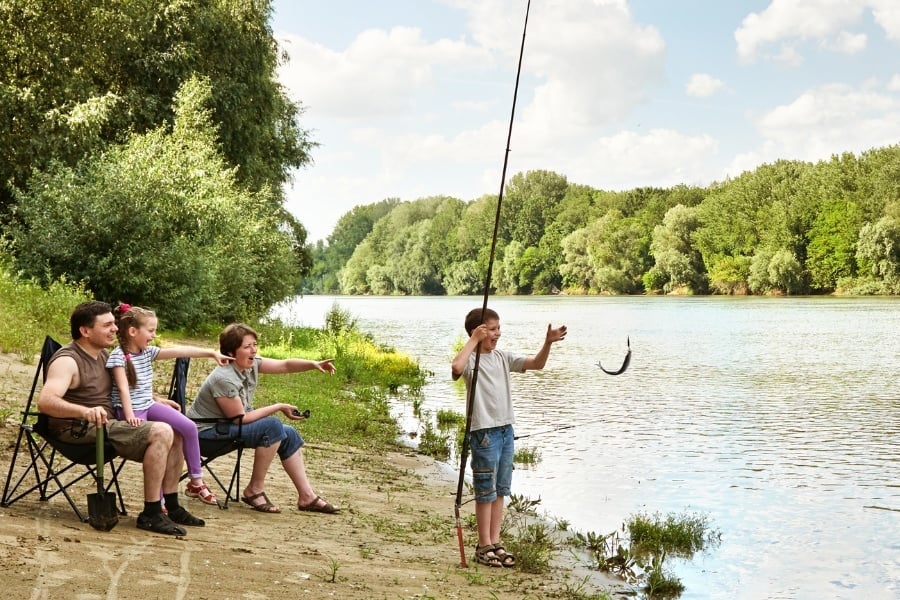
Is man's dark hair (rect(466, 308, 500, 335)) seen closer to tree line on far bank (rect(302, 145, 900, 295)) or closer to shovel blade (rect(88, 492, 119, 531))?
shovel blade (rect(88, 492, 119, 531))

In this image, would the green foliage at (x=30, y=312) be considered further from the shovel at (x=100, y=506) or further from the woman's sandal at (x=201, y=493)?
the shovel at (x=100, y=506)

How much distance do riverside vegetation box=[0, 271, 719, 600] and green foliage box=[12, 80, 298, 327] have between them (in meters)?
1.20

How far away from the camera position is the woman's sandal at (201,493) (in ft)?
22.7

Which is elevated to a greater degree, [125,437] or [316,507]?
[125,437]

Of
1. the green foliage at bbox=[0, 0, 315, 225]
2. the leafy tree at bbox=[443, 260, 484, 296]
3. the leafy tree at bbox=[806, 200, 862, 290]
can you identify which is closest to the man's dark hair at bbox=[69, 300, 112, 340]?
the green foliage at bbox=[0, 0, 315, 225]

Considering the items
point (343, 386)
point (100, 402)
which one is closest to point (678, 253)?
point (343, 386)

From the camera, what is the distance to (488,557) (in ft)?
20.7

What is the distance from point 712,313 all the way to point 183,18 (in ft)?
119

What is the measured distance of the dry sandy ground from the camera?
15.7ft

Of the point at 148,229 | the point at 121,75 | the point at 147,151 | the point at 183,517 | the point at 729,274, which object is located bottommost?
the point at 183,517

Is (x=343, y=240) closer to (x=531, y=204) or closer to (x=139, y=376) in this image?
(x=531, y=204)

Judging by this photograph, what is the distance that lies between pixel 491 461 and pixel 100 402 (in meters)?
2.43

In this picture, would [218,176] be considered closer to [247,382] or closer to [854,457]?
[854,457]

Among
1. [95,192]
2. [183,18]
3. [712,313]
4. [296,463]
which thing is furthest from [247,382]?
[712,313]
